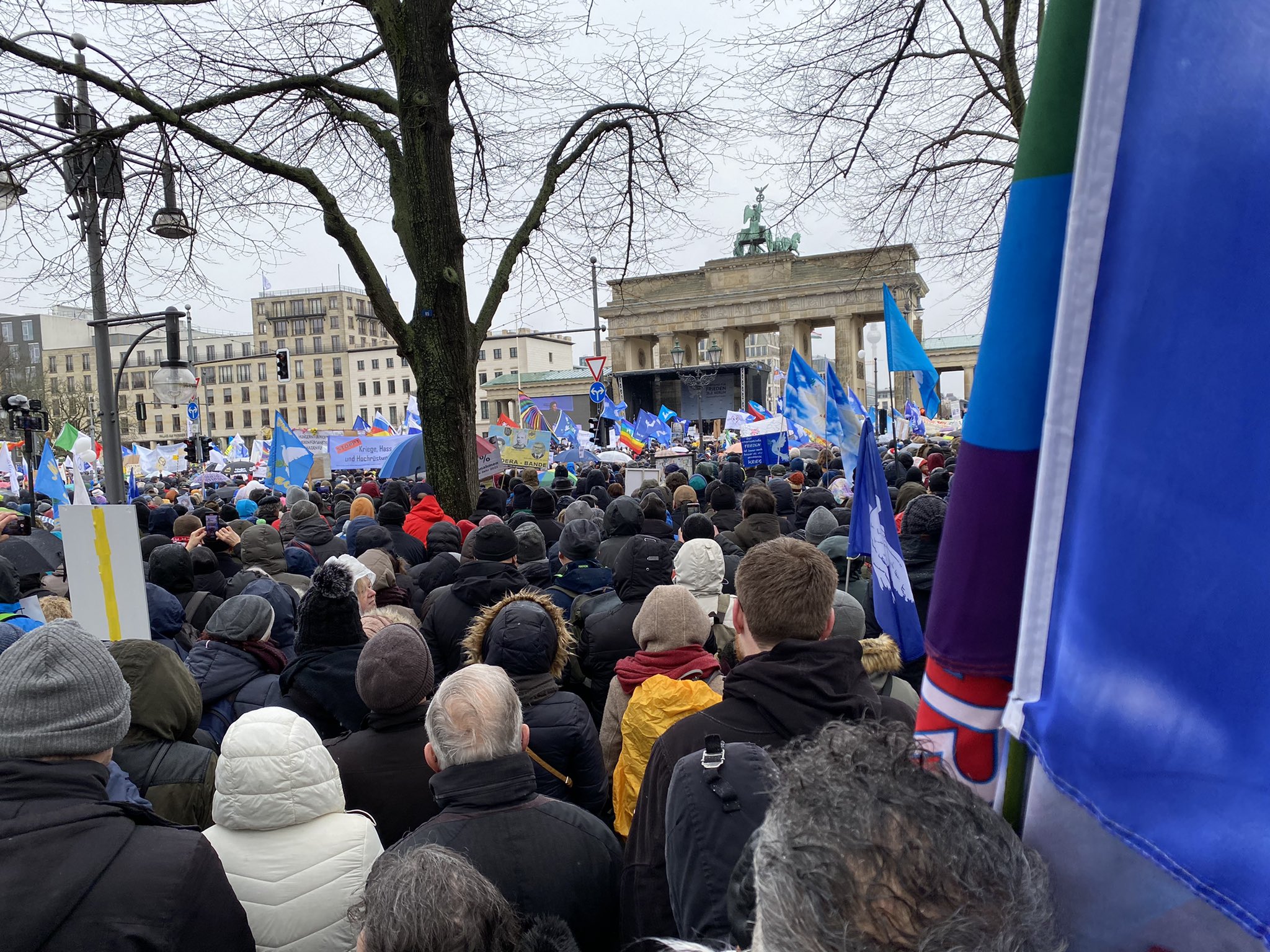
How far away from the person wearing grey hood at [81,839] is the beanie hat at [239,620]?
173 cm

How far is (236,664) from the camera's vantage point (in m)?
3.77

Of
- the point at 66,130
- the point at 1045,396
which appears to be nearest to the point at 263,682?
the point at 1045,396

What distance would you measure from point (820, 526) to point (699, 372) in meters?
31.8

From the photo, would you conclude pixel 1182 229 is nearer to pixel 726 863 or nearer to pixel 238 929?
pixel 726 863

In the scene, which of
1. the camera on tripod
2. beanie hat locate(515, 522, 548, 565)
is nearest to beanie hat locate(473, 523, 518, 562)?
beanie hat locate(515, 522, 548, 565)

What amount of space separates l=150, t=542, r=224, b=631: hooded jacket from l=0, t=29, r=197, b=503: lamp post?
3.77 meters

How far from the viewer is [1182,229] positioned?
950mm

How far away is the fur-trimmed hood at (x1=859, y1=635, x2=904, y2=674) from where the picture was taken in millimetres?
3061

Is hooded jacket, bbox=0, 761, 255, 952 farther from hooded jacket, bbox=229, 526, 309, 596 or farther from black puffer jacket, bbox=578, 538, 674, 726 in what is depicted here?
hooded jacket, bbox=229, 526, 309, 596

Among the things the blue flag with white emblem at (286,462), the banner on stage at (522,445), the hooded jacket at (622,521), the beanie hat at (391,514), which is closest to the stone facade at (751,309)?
the banner on stage at (522,445)

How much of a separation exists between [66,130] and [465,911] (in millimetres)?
8414

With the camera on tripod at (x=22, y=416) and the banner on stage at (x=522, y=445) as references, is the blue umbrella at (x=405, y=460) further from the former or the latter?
the camera on tripod at (x=22, y=416)

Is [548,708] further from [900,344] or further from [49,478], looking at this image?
[49,478]

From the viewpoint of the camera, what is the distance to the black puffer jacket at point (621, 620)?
4273mm
